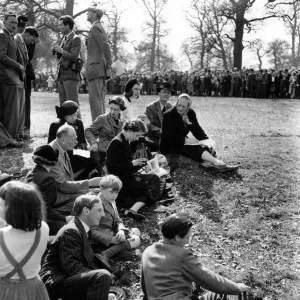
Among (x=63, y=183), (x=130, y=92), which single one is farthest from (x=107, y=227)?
(x=130, y=92)

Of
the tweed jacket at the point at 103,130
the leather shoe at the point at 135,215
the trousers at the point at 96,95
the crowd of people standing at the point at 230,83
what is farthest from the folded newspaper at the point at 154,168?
the crowd of people standing at the point at 230,83

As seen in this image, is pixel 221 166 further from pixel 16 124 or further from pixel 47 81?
pixel 47 81

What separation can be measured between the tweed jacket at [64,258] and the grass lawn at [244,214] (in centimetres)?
76

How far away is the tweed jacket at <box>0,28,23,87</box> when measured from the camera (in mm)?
8219

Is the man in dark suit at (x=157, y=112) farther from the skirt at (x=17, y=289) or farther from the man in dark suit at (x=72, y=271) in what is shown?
the skirt at (x=17, y=289)

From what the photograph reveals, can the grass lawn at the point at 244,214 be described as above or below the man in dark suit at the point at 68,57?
below

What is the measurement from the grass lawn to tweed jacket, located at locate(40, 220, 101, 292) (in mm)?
762

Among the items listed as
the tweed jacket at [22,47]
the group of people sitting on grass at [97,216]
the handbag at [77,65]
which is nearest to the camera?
the group of people sitting on grass at [97,216]

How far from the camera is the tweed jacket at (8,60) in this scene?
8219 millimetres

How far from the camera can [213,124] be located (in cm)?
1259

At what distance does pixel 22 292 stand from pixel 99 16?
662 centimetres

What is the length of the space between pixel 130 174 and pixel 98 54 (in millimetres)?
3552

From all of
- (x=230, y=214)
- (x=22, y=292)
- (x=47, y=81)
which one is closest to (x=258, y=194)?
(x=230, y=214)

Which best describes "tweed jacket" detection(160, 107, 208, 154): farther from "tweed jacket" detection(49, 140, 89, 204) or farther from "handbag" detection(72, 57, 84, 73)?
"tweed jacket" detection(49, 140, 89, 204)
